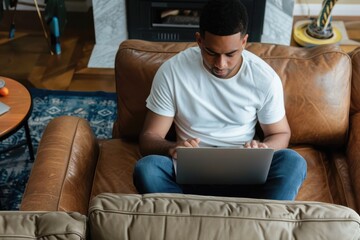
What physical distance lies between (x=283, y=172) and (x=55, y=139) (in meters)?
0.79

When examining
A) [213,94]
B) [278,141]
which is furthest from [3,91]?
[278,141]

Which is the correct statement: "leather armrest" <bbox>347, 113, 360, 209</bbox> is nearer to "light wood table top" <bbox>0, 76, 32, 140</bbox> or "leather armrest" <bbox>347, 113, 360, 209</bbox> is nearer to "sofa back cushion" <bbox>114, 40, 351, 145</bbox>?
"sofa back cushion" <bbox>114, 40, 351, 145</bbox>

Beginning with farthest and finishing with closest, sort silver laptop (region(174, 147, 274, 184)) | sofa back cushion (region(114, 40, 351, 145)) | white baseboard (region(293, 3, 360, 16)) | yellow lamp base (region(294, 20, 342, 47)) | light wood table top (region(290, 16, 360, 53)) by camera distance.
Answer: white baseboard (region(293, 3, 360, 16)) → light wood table top (region(290, 16, 360, 53)) → yellow lamp base (region(294, 20, 342, 47)) → sofa back cushion (region(114, 40, 351, 145)) → silver laptop (region(174, 147, 274, 184))

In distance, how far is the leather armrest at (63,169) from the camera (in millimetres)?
1586

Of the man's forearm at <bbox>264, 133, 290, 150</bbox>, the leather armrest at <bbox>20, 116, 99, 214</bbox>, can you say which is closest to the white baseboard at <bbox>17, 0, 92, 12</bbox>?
the leather armrest at <bbox>20, 116, 99, 214</bbox>

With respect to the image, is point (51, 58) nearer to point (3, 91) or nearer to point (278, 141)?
point (3, 91)

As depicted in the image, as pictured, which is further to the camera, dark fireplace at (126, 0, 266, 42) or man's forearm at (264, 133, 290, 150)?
dark fireplace at (126, 0, 266, 42)

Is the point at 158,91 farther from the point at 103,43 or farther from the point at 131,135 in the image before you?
the point at 103,43

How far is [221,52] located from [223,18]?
0.38 feet

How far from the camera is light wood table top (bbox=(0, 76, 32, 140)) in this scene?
2.09 metres

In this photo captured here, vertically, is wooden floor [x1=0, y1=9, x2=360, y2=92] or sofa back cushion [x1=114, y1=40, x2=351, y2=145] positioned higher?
sofa back cushion [x1=114, y1=40, x2=351, y2=145]

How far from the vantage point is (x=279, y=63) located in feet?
6.41

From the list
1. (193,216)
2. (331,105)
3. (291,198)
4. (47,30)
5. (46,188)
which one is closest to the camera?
(193,216)

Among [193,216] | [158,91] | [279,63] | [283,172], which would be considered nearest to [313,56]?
[279,63]
